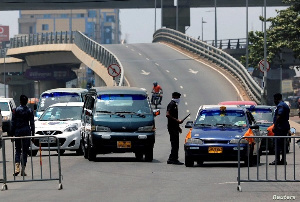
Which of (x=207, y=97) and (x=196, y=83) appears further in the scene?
(x=196, y=83)

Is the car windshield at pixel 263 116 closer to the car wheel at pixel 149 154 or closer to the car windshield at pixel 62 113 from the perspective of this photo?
the car windshield at pixel 62 113

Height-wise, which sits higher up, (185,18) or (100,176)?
(185,18)

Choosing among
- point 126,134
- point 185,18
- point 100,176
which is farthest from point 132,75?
point 100,176

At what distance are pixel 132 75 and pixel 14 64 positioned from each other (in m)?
56.9

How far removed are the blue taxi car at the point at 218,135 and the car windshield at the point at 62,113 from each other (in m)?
6.39

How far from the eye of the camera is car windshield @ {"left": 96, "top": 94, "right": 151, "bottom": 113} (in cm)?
2406

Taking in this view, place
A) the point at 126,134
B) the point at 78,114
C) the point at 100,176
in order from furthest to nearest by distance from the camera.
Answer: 1. the point at 78,114
2. the point at 126,134
3. the point at 100,176

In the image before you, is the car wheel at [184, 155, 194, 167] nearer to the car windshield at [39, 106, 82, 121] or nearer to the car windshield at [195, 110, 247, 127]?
the car windshield at [195, 110, 247, 127]

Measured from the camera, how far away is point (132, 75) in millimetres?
67750

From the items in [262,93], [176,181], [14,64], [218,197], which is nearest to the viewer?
[218,197]

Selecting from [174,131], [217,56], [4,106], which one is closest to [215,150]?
[174,131]

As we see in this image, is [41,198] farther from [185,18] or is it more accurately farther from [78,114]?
[185,18]

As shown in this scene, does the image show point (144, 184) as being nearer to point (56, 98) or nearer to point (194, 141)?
point (194, 141)

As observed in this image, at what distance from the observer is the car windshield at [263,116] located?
28469 mm
